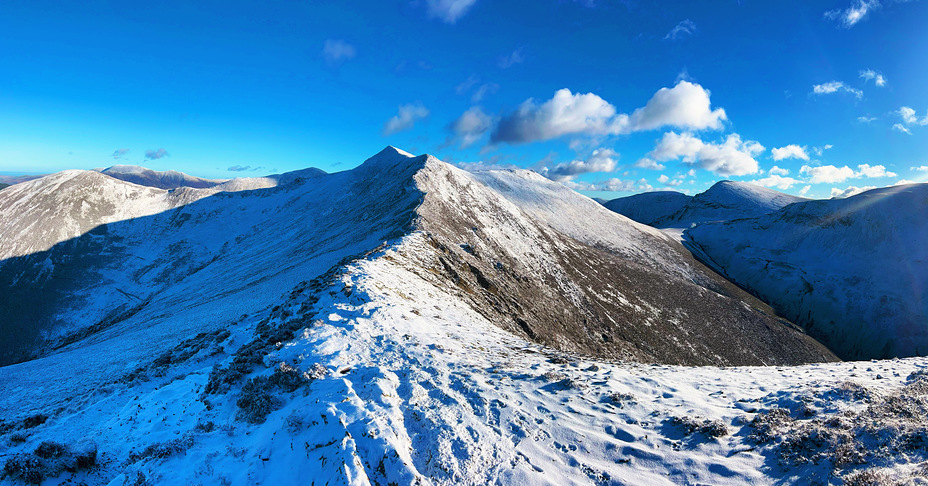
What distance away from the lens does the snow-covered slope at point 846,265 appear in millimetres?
61219

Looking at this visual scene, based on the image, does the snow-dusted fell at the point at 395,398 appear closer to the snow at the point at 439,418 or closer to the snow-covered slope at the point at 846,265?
the snow at the point at 439,418

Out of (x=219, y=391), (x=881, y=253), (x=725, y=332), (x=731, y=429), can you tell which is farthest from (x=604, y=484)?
(x=881, y=253)

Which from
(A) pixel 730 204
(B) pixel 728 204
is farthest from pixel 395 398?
(A) pixel 730 204

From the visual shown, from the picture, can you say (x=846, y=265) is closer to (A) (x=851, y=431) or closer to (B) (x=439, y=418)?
(A) (x=851, y=431)

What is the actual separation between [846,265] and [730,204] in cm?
7646

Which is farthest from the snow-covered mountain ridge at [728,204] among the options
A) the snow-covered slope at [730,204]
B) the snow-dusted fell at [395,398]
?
the snow-dusted fell at [395,398]

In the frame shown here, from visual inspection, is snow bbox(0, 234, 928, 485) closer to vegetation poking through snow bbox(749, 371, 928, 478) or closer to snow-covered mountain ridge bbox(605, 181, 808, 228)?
vegetation poking through snow bbox(749, 371, 928, 478)

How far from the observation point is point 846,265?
76.0m

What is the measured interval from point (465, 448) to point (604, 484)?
3025mm

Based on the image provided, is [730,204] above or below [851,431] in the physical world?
above

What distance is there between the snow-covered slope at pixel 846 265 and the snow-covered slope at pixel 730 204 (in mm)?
32945

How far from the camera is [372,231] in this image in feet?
145

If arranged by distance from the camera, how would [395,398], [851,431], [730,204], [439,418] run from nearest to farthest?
[851,431] → [439,418] → [395,398] → [730,204]

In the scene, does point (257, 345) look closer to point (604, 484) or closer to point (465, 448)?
point (465, 448)
